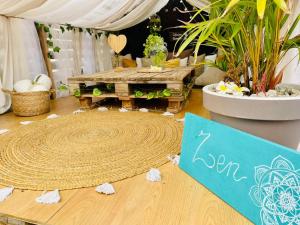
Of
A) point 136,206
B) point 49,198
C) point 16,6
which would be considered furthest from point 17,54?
point 136,206

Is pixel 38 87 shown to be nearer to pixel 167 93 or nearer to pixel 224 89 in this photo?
pixel 167 93

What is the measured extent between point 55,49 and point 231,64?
7.82 ft

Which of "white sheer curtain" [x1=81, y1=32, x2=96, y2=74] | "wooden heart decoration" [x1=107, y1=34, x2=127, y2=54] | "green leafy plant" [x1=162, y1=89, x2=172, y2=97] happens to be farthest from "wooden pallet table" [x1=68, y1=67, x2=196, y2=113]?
"white sheer curtain" [x1=81, y1=32, x2=96, y2=74]

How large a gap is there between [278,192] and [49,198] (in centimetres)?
74

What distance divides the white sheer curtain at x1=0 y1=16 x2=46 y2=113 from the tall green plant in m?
2.01

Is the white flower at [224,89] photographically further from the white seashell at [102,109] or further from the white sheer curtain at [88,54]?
the white sheer curtain at [88,54]

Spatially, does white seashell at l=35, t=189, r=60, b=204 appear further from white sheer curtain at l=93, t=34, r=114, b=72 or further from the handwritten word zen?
white sheer curtain at l=93, t=34, r=114, b=72

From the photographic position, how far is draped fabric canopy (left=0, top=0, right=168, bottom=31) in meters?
2.05

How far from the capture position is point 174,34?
4.15 m

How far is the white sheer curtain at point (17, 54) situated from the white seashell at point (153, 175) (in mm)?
1772

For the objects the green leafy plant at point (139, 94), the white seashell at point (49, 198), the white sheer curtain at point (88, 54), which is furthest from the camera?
the white sheer curtain at point (88, 54)

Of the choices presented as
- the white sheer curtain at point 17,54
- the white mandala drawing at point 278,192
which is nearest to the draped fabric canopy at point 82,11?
the white sheer curtain at point 17,54

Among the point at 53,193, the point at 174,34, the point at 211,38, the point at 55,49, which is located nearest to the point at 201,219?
the point at 53,193

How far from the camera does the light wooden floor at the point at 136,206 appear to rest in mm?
710
